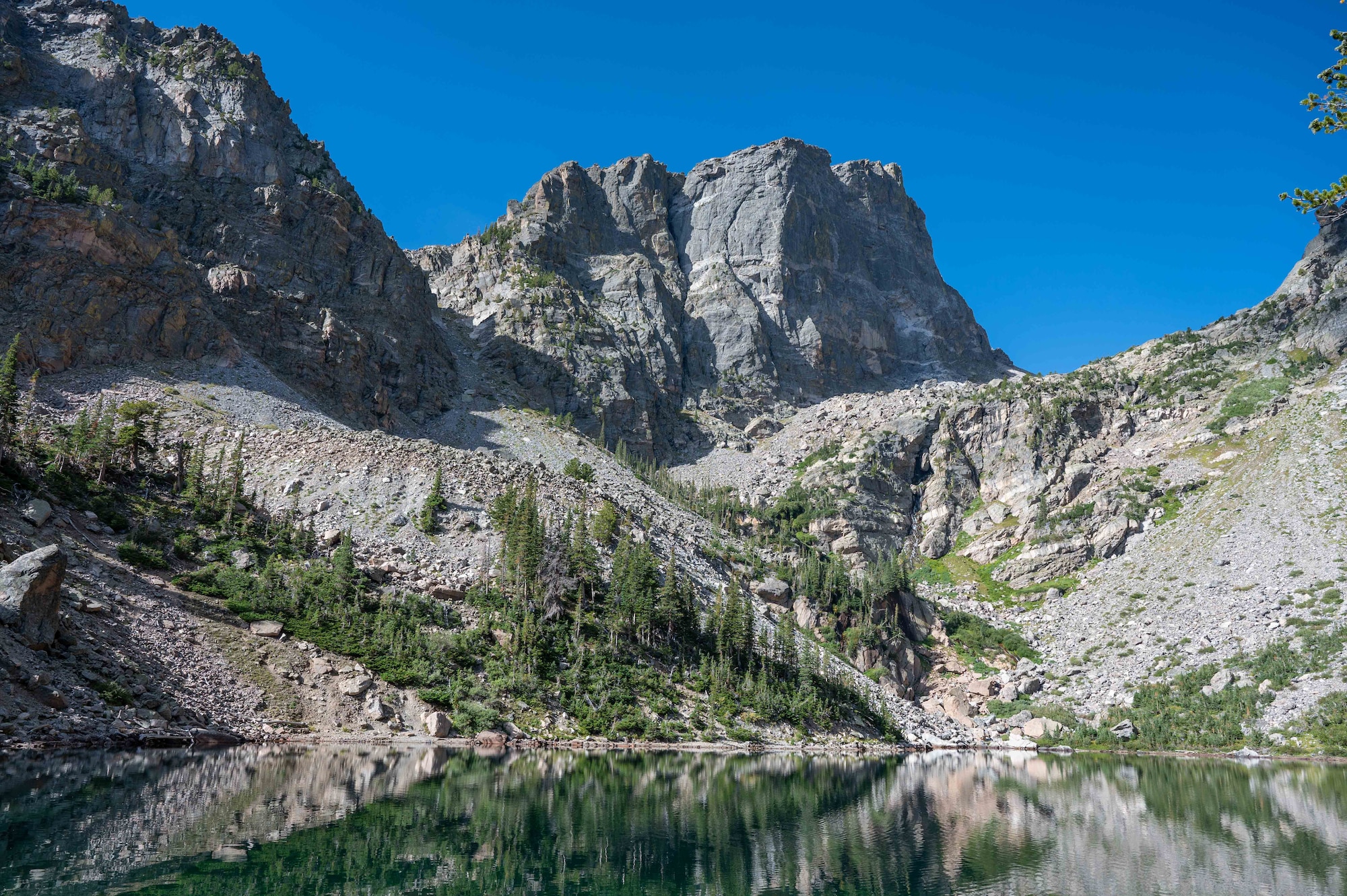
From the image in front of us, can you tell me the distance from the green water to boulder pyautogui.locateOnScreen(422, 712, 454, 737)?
6.22 meters

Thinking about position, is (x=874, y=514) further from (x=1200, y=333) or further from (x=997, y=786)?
(x=997, y=786)

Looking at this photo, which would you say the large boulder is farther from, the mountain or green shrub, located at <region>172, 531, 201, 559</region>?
green shrub, located at <region>172, 531, 201, 559</region>

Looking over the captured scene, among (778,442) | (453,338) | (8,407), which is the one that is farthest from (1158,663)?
(453,338)

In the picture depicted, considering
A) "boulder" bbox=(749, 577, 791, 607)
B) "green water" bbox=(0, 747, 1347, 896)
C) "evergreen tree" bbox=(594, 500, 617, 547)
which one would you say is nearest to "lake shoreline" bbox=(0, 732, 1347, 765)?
"green water" bbox=(0, 747, 1347, 896)

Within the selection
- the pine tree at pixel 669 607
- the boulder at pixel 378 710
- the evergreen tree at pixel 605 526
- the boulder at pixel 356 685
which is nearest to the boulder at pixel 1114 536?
the pine tree at pixel 669 607

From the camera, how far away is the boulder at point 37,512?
176 feet

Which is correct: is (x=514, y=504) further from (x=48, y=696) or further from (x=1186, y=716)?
(x=1186, y=716)

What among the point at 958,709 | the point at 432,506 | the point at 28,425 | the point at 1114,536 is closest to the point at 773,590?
the point at 958,709

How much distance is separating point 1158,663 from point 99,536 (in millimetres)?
113888

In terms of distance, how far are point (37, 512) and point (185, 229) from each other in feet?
309

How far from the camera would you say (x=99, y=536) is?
193 ft

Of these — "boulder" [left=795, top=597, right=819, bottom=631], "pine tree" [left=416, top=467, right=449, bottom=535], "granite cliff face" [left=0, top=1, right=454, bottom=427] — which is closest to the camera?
"pine tree" [left=416, top=467, right=449, bottom=535]

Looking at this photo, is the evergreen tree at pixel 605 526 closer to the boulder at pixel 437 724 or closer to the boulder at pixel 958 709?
the boulder at pixel 437 724

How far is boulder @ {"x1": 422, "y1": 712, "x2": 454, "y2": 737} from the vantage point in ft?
185
